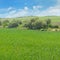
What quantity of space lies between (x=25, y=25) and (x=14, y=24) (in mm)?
9019

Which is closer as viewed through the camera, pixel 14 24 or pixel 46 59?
pixel 46 59

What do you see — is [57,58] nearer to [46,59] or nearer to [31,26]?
[46,59]

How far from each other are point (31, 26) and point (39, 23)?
2.96 meters

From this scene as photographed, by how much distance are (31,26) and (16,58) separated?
63.6 metres

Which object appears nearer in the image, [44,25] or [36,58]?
[36,58]

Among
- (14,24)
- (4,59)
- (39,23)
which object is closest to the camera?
(4,59)

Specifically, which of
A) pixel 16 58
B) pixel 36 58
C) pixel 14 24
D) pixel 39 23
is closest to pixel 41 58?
pixel 36 58

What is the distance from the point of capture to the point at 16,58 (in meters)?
16.2

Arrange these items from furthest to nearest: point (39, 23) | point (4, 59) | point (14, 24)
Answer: point (14, 24)
point (39, 23)
point (4, 59)

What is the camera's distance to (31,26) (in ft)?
262

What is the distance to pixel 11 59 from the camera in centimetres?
1585

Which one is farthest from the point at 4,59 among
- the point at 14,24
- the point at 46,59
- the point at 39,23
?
the point at 14,24

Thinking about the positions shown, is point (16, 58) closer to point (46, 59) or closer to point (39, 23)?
point (46, 59)

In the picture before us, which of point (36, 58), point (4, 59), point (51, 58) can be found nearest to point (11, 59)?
point (4, 59)
